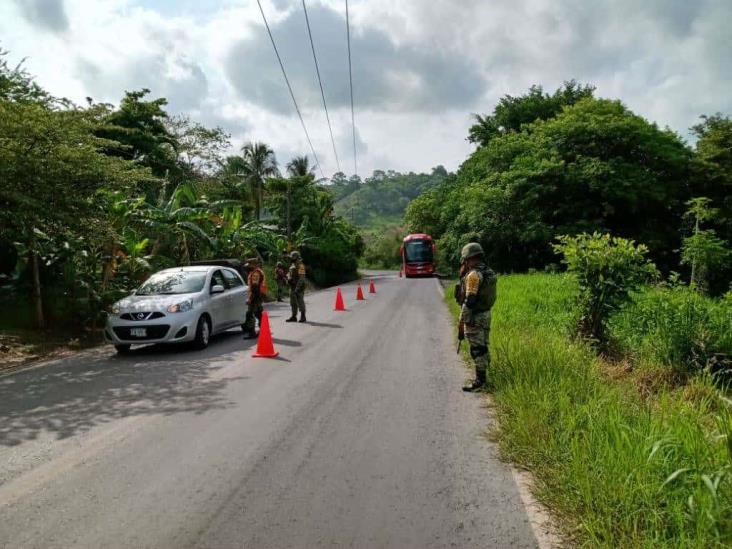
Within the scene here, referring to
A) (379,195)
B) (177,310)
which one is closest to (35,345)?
(177,310)

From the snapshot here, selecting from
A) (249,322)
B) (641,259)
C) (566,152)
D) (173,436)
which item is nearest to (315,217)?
(566,152)

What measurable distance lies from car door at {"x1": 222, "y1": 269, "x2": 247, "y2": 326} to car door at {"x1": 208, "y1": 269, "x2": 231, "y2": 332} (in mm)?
189

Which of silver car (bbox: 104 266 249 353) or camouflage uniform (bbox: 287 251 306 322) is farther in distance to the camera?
camouflage uniform (bbox: 287 251 306 322)

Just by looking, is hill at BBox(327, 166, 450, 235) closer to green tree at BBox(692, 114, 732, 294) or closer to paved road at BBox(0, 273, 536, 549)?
green tree at BBox(692, 114, 732, 294)

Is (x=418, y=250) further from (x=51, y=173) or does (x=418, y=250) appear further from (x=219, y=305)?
(x=51, y=173)

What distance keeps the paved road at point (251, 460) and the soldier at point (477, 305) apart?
0.53m

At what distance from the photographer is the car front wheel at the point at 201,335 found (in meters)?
10.7

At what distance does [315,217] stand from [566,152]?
20.0 meters

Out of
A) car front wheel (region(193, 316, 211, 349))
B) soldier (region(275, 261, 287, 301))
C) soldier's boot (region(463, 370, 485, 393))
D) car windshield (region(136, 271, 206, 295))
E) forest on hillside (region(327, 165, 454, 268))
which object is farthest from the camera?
forest on hillside (region(327, 165, 454, 268))

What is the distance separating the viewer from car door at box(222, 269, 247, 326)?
12550mm

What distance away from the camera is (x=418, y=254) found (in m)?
45.9

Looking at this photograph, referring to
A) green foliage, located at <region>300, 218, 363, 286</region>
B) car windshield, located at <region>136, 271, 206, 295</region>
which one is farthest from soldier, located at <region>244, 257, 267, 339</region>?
green foliage, located at <region>300, 218, 363, 286</region>

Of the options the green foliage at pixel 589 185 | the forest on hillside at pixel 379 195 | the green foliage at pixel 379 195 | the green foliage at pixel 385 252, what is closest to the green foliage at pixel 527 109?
the green foliage at pixel 589 185

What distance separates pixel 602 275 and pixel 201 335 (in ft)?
24.6
